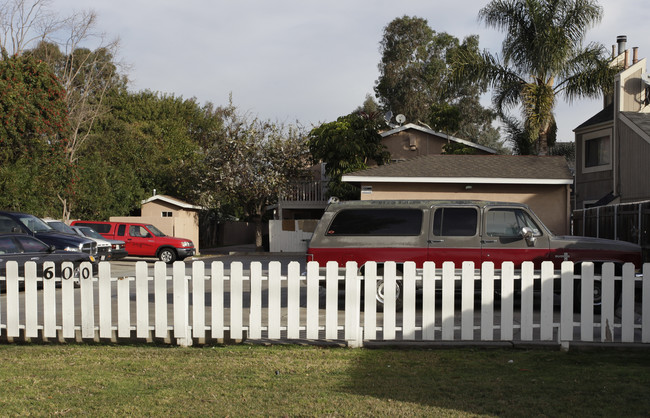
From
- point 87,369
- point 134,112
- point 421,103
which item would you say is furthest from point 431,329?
point 134,112

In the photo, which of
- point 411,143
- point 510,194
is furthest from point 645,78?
point 411,143

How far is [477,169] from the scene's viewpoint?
77.9ft

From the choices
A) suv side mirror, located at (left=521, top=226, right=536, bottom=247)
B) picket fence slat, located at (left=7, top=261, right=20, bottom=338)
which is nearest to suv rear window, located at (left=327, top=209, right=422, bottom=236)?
suv side mirror, located at (left=521, top=226, right=536, bottom=247)

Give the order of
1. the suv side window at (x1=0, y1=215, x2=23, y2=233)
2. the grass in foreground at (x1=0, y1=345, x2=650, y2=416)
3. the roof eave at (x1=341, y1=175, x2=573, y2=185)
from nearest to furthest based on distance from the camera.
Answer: the grass in foreground at (x1=0, y1=345, x2=650, y2=416) → the suv side window at (x1=0, y1=215, x2=23, y2=233) → the roof eave at (x1=341, y1=175, x2=573, y2=185)

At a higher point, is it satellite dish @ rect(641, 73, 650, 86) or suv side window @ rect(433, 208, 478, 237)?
satellite dish @ rect(641, 73, 650, 86)

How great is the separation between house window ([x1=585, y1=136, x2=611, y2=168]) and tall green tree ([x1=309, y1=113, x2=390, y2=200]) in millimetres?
8906

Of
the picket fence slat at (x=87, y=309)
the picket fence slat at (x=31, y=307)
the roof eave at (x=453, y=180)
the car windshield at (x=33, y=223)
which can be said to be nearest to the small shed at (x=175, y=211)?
the roof eave at (x=453, y=180)

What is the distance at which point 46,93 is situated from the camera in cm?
2948

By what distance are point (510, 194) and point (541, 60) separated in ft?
28.7

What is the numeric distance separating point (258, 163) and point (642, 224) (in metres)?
24.8

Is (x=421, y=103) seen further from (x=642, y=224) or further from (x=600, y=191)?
(x=642, y=224)

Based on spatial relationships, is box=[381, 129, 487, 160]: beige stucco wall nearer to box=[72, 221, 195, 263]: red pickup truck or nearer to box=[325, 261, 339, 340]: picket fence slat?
box=[72, 221, 195, 263]: red pickup truck

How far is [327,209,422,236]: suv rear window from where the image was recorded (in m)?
12.2

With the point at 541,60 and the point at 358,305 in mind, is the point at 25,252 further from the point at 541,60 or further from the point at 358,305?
the point at 541,60
